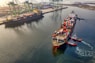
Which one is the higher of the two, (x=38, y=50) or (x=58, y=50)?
(x=38, y=50)

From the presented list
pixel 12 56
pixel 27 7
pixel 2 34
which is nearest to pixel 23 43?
pixel 12 56

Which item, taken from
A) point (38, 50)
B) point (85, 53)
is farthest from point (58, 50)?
point (85, 53)

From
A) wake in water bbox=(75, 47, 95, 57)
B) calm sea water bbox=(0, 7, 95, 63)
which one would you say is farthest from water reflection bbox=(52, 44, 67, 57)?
wake in water bbox=(75, 47, 95, 57)

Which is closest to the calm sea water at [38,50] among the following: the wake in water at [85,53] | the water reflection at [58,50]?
the wake in water at [85,53]

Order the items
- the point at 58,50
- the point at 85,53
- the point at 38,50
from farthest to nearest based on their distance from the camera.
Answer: the point at 58,50 → the point at 38,50 → the point at 85,53

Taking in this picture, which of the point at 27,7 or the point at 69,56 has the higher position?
the point at 27,7

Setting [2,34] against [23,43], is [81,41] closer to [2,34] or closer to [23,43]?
[23,43]

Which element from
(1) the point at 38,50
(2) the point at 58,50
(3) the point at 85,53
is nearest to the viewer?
(3) the point at 85,53

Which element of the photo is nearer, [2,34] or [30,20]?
[2,34]

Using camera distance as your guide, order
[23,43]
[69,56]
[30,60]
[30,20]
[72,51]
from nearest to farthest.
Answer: [30,60]
[69,56]
[72,51]
[23,43]
[30,20]

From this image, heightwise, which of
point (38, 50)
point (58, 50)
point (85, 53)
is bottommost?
point (85, 53)

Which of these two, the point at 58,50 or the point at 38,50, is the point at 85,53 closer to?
the point at 58,50
